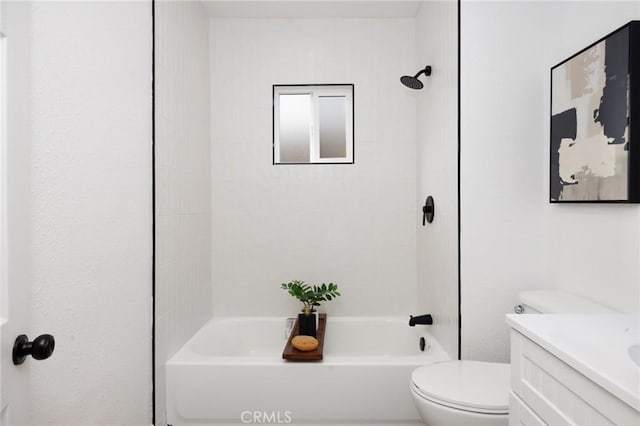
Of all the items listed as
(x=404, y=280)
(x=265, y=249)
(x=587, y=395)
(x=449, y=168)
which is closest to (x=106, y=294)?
(x=265, y=249)

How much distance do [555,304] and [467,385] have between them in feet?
1.59

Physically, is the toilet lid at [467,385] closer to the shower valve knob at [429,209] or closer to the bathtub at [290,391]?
the bathtub at [290,391]

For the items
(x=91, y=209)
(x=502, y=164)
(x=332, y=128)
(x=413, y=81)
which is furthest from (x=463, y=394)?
(x=332, y=128)

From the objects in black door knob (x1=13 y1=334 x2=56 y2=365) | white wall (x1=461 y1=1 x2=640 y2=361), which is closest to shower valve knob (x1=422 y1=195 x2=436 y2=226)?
white wall (x1=461 y1=1 x2=640 y2=361)

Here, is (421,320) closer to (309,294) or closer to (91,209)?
(309,294)

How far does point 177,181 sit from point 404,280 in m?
1.61

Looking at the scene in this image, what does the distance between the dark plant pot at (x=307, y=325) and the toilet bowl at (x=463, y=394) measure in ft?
2.60

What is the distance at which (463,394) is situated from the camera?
53.2 inches

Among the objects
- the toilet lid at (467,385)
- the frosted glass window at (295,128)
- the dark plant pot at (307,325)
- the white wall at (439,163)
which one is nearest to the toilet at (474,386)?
the toilet lid at (467,385)

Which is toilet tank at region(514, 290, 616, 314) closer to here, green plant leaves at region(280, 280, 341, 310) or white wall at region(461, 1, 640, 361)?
white wall at region(461, 1, 640, 361)

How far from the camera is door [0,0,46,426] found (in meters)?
0.88

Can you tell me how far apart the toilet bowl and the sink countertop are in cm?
40

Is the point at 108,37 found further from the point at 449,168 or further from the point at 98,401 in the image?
the point at 449,168

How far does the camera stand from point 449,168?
6.23 ft
